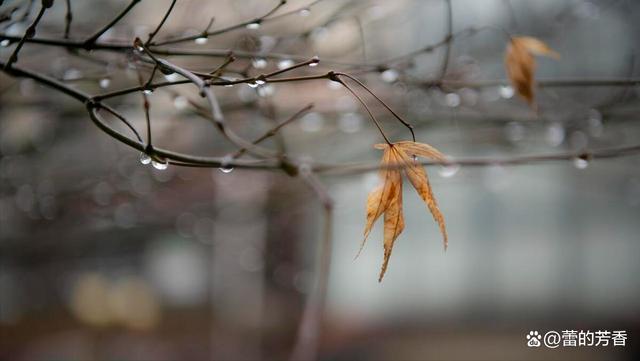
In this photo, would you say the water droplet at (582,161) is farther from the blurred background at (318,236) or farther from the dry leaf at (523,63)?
the blurred background at (318,236)

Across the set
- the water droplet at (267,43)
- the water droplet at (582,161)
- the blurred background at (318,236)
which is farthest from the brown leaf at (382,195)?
the blurred background at (318,236)

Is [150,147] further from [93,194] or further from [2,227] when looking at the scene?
[2,227]

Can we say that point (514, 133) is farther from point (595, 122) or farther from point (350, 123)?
point (350, 123)

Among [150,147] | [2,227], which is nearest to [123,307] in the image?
[2,227]

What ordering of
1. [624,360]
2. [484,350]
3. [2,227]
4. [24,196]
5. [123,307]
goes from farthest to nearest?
[484,350]
[624,360]
[123,307]
[2,227]
[24,196]

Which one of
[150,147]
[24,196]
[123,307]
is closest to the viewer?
[150,147]

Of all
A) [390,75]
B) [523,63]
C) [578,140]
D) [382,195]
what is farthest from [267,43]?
[578,140]
